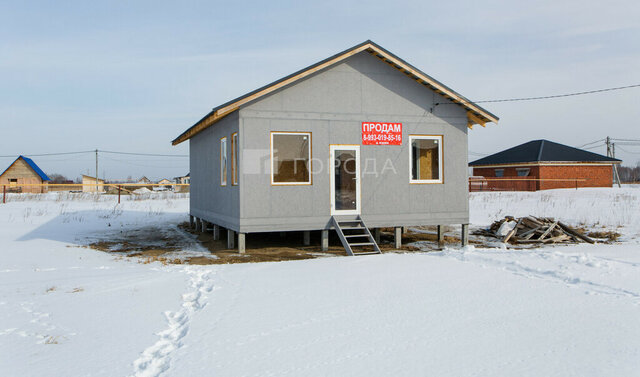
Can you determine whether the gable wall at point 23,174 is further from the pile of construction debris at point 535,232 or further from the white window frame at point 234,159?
the pile of construction debris at point 535,232

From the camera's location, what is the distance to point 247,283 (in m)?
A: 7.61

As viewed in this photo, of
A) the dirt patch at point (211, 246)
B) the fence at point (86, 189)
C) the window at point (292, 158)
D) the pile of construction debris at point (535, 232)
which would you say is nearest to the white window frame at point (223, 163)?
the window at point (292, 158)

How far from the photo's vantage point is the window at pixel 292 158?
11.9 metres

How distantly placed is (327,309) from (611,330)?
3078 millimetres

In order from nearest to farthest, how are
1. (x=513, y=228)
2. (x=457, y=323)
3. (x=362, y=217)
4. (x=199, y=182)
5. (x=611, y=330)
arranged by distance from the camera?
1. (x=611, y=330)
2. (x=457, y=323)
3. (x=362, y=217)
4. (x=513, y=228)
5. (x=199, y=182)

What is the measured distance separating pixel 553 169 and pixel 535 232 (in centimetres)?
2496

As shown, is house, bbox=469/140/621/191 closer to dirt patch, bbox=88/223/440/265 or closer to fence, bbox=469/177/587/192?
fence, bbox=469/177/587/192

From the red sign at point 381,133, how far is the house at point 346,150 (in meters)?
0.03

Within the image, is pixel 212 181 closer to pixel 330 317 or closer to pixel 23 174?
pixel 330 317

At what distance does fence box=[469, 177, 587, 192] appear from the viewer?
36219mm

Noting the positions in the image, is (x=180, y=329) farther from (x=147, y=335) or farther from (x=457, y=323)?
(x=457, y=323)

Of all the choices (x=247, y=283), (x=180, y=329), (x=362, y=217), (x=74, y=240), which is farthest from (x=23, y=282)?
(x=362, y=217)

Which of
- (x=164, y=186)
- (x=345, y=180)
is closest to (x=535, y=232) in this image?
(x=345, y=180)

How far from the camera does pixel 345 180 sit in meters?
12.5
